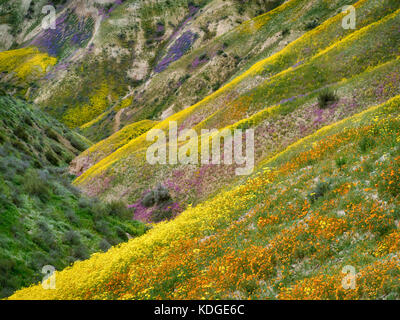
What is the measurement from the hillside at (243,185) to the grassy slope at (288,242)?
55mm

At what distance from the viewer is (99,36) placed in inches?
4205

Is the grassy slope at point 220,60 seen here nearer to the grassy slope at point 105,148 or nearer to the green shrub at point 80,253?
the grassy slope at point 105,148

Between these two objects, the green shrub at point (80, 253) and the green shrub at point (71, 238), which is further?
the green shrub at point (71, 238)

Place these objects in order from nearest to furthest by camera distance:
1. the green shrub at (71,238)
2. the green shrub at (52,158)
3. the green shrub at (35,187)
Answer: the green shrub at (71,238) → the green shrub at (35,187) → the green shrub at (52,158)

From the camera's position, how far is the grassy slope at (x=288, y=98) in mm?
26812

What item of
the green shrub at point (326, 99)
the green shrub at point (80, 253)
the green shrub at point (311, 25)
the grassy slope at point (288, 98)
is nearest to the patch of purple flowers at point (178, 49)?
the green shrub at point (311, 25)

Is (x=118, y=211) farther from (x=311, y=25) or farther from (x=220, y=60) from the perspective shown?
(x=220, y=60)

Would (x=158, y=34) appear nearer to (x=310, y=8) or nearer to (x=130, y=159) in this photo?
(x=310, y=8)

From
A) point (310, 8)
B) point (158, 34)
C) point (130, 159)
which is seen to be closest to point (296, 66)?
point (130, 159)

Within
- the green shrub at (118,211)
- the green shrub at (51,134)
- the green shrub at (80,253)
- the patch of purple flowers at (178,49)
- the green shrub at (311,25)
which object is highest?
the patch of purple flowers at (178,49)

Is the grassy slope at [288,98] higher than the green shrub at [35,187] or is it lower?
higher

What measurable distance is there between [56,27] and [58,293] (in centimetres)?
13932

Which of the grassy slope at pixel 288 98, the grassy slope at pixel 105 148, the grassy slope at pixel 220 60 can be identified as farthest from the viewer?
the grassy slope at pixel 220 60

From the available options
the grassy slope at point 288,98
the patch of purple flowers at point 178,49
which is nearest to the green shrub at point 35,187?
the grassy slope at point 288,98
